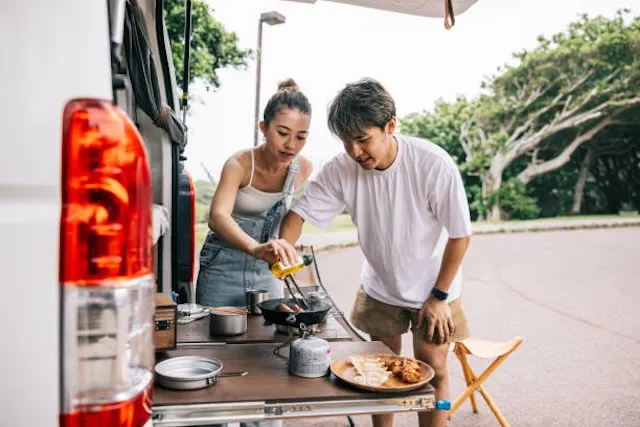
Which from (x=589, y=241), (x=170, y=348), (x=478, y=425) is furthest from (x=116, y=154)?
(x=589, y=241)

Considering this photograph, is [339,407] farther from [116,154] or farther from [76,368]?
[116,154]

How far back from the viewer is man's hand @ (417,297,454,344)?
238 cm

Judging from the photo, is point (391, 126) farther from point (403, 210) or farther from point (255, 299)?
point (255, 299)

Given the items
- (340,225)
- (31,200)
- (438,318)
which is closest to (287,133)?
(438,318)

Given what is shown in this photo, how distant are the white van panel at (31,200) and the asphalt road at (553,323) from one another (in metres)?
2.99

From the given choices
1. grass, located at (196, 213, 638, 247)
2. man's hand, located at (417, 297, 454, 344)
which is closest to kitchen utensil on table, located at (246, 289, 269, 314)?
man's hand, located at (417, 297, 454, 344)

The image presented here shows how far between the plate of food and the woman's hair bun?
1524 mm

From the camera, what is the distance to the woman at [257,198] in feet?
8.74

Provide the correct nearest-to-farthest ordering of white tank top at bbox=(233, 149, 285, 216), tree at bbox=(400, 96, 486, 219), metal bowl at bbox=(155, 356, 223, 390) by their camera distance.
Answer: metal bowl at bbox=(155, 356, 223, 390)
white tank top at bbox=(233, 149, 285, 216)
tree at bbox=(400, 96, 486, 219)

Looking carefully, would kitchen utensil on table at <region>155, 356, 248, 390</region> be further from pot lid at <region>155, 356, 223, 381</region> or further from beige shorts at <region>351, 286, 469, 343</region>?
beige shorts at <region>351, 286, 469, 343</region>

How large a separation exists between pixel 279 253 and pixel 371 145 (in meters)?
0.61

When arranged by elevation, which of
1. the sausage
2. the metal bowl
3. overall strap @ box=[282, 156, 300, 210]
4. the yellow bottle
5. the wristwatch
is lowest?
the metal bowl

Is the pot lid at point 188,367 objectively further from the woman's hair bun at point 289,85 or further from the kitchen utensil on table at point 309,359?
the woman's hair bun at point 289,85

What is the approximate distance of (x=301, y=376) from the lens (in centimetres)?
→ 167
